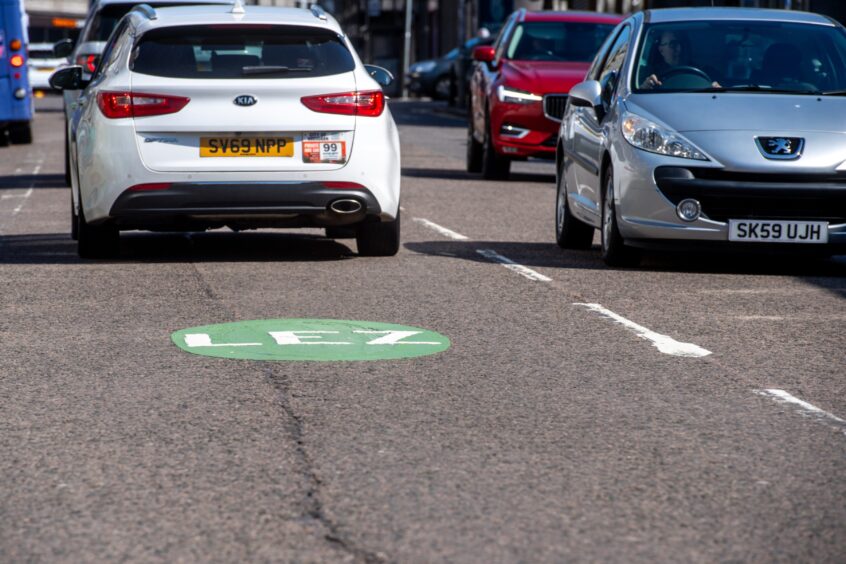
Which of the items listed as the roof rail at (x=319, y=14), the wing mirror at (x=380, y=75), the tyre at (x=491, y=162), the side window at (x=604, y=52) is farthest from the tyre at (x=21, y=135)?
the wing mirror at (x=380, y=75)

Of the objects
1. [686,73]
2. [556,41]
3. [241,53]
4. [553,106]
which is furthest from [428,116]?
[241,53]

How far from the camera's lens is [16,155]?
88.3 ft

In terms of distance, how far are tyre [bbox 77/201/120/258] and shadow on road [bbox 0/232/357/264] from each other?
0.07 m

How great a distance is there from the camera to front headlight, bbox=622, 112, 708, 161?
1052 cm

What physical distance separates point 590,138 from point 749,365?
4.62m

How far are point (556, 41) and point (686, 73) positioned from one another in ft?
32.0

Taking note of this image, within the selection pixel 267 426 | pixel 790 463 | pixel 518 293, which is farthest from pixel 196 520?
pixel 518 293

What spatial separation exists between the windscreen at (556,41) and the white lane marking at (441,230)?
6261 mm

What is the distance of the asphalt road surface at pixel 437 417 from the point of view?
460 cm

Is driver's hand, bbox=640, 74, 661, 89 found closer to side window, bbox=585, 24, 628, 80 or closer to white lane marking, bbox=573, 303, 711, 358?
side window, bbox=585, 24, 628, 80

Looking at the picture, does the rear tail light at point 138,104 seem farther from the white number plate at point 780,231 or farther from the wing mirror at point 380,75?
the white number plate at point 780,231

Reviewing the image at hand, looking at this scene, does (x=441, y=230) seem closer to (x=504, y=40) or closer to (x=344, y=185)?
(x=344, y=185)

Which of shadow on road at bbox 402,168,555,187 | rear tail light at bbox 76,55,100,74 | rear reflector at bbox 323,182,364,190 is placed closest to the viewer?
rear reflector at bbox 323,182,364,190

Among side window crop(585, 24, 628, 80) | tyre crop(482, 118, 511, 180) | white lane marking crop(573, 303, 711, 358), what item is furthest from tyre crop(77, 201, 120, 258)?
tyre crop(482, 118, 511, 180)
